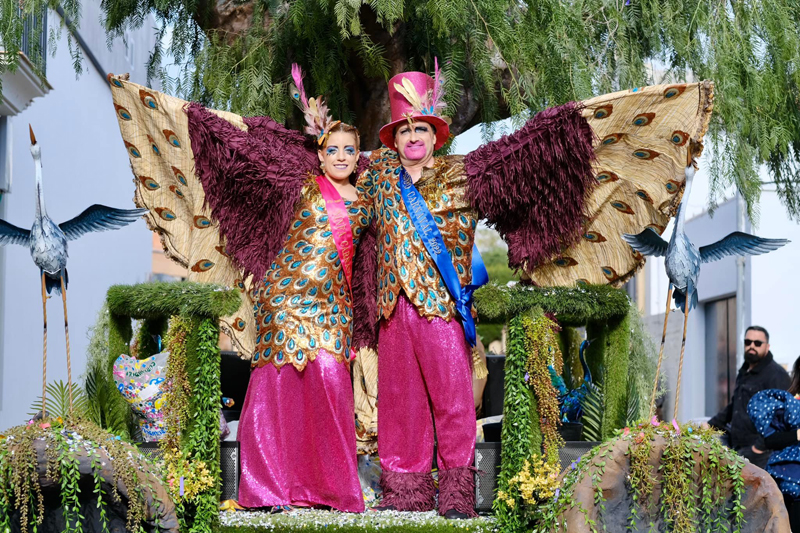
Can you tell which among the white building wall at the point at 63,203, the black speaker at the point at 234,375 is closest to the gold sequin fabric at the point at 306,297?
the black speaker at the point at 234,375

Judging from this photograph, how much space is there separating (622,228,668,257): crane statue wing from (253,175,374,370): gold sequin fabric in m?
1.29

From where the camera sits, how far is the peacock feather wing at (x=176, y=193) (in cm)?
451

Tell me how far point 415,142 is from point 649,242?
1221 millimetres

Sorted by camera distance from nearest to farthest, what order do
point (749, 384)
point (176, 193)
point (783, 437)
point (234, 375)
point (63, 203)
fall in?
point (176, 193)
point (783, 437)
point (234, 375)
point (749, 384)
point (63, 203)

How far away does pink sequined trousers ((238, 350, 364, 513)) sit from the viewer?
13.5 ft

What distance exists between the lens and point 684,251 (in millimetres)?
3654

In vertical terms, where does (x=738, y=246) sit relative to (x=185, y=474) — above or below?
above

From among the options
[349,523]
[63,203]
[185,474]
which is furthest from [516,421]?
[63,203]

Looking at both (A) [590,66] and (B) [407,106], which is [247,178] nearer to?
(B) [407,106]

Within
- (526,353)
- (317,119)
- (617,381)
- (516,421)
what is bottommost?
(516,421)

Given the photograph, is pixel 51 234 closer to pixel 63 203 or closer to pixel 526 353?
pixel 526 353

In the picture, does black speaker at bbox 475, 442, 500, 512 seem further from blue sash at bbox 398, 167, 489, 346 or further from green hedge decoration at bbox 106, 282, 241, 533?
green hedge decoration at bbox 106, 282, 241, 533

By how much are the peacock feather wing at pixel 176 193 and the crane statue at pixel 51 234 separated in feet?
2.24

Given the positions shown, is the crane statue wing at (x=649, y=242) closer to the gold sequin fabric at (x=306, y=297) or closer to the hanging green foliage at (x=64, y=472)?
the gold sequin fabric at (x=306, y=297)
